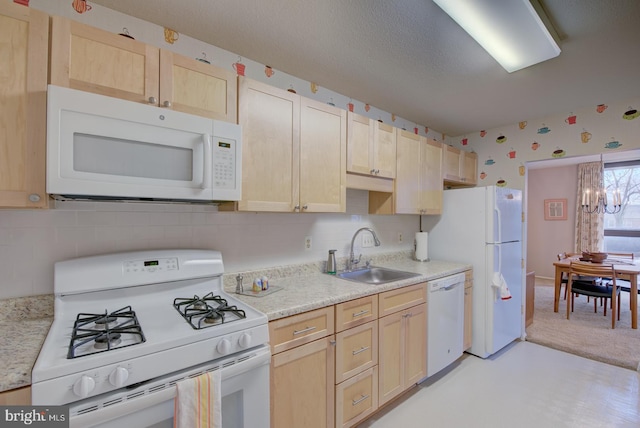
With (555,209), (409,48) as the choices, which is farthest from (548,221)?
(409,48)

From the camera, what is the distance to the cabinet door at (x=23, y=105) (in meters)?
1.12

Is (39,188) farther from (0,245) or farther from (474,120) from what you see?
(474,120)

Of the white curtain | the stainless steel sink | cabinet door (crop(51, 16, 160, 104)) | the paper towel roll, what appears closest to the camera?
cabinet door (crop(51, 16, 160, 104))

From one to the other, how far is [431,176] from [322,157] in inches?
57.0

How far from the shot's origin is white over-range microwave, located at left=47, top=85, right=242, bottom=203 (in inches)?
45.3

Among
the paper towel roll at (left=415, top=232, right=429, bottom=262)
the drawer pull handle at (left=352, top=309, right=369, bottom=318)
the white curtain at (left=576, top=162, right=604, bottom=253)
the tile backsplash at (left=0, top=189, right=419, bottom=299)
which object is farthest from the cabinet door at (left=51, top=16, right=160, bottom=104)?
the white curtain at (left=576, top=162, right=604, bottom=253)

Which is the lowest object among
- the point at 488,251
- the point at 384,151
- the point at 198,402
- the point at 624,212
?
the point at 198,402

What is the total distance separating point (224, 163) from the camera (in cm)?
152

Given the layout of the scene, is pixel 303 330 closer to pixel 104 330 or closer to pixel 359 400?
pixel 359 400

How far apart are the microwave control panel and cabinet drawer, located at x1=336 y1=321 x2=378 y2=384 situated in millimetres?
1072

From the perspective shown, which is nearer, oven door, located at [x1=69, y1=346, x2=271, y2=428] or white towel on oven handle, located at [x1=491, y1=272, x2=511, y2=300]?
oven door, located at [x1=69, y1=346, x2=271, y2=428]

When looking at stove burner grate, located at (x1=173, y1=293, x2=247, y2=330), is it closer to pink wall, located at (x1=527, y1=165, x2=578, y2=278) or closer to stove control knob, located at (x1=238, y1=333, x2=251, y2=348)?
stove control knob, located at (x1=238, y1=333, x2=251, y2=348)

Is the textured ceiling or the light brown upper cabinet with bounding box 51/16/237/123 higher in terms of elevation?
the textured ceiling

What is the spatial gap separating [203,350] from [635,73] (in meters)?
3.34
